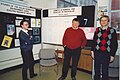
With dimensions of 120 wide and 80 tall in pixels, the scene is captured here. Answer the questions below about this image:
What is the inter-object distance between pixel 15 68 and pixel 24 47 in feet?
4.72

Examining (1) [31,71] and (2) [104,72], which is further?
(1) [31,71]

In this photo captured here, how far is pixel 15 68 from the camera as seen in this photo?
13.3 ft

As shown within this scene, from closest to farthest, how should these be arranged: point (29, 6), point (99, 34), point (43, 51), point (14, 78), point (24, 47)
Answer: point (99, 34) < point (24, 47) < point (14, 78) < point (43, 51) < point (29, 6)

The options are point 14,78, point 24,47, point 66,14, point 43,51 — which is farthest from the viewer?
point 66,14

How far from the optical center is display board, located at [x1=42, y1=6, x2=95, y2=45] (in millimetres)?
3688

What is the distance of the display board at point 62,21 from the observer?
369 cm

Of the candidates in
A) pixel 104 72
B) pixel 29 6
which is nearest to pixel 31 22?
pixel 29 6

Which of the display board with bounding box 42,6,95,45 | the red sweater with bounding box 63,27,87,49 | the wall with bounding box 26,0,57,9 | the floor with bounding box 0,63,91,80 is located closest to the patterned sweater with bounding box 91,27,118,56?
the red sweater with bounding box 63,27,87,49

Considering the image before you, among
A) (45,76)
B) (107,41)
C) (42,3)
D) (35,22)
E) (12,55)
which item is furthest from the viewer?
(42,3)

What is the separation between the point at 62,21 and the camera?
4137 mm

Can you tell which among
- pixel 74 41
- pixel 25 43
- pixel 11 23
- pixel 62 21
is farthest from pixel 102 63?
pixel 11 23

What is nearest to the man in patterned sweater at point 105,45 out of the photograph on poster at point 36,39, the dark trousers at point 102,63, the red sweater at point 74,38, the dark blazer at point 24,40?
the dark trousers at point 102,63

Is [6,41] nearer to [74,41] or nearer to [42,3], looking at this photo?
[74,41]

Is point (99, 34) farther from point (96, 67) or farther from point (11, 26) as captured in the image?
point (11, 26)
